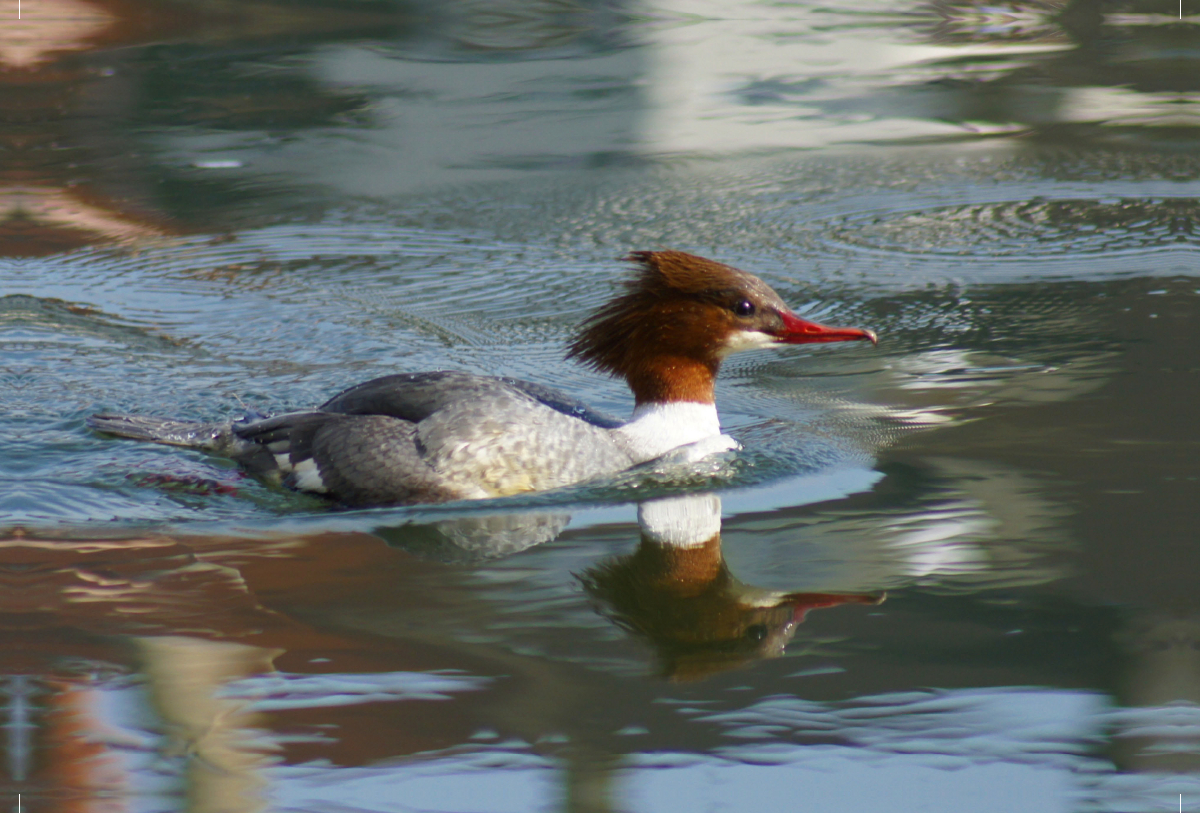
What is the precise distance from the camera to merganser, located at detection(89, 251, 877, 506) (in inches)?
189

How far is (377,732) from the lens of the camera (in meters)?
3.09

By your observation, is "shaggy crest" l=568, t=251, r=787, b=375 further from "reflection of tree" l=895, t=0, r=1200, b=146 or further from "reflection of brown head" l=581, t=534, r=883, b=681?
"reflection of tree" l=895, t=0, r=1200, b=146

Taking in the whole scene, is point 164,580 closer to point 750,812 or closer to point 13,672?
point 13,672

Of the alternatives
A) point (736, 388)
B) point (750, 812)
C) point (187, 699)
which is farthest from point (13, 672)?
point (736, 388)

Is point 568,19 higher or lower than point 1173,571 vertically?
higher

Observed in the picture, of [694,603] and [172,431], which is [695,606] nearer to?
[694,603]

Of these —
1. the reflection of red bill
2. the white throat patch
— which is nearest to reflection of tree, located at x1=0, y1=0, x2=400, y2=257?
the white throat patch

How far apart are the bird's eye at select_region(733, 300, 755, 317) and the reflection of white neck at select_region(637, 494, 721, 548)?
68cm

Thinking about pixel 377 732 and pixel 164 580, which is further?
pixel 164 580

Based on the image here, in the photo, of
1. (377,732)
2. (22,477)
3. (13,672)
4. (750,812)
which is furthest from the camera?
(22,477)

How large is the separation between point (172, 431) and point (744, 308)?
2.29 metres

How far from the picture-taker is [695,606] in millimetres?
3838

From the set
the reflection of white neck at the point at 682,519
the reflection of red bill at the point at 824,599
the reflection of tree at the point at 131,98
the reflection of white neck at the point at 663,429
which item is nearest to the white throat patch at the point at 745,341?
the reflection of white neck at the point at 663,429

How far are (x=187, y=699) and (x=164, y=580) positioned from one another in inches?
31.5
